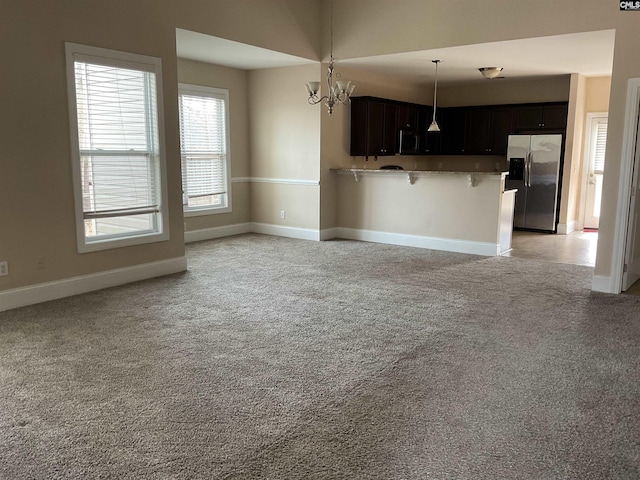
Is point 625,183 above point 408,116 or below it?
below

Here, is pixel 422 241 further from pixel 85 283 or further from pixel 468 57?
pixel 85 283

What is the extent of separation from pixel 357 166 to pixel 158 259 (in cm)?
389

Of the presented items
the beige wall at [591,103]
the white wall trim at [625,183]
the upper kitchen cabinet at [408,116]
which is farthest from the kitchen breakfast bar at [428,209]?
the beige wall at [591,103]

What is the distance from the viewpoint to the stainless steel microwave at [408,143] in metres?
8.75

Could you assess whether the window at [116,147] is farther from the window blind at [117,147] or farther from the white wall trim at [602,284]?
the white wall trim at [602,284]

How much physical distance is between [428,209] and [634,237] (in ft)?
8.52

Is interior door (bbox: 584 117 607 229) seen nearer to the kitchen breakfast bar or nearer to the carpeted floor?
the kitchen breakfast bar

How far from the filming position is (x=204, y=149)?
25.4 ft

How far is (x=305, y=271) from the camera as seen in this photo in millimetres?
5809

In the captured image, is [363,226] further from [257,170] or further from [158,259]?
[158,259]

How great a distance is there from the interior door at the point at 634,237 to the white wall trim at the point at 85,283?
4.58m

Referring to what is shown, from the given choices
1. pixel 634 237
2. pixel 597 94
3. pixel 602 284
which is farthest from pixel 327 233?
pixel 597 94

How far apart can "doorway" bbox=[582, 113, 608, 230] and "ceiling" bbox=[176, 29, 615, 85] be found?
2.68 ft

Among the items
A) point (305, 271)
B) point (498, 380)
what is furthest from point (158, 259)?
point (498, 380)
